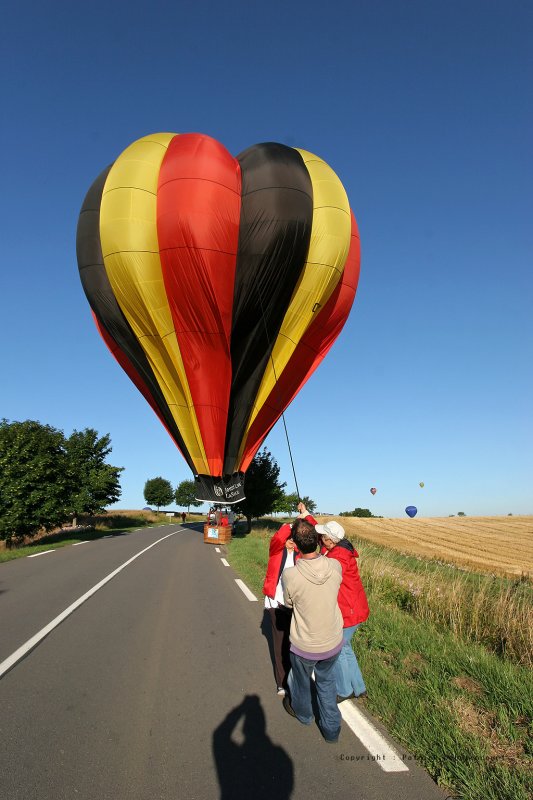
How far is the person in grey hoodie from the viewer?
333 centimetres

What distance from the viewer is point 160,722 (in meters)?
3.47

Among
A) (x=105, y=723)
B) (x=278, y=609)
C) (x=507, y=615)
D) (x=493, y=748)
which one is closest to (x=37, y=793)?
(x=105, y=723)

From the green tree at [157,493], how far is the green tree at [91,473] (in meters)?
46.3

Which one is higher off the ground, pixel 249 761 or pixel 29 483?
pixel 29 483

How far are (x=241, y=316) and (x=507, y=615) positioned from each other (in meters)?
9.98

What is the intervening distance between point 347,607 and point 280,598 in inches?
25.6

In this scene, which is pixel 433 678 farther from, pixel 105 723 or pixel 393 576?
pixel 393 576

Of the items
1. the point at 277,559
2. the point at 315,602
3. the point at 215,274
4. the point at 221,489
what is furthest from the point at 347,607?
the point at 221,489

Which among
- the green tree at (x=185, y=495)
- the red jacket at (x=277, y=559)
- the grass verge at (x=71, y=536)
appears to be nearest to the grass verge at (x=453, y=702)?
the red jacket at (x=277, y=559)

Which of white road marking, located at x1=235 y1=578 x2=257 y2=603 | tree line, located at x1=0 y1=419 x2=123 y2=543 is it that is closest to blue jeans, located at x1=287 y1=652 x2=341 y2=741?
white road marking, located at x1=235 y1=578 x2=257 y2=603

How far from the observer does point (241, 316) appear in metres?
13.4

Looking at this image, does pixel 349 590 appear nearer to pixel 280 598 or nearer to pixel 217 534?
pixel 280 598

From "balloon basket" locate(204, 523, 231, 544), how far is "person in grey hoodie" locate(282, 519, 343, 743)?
17.4m

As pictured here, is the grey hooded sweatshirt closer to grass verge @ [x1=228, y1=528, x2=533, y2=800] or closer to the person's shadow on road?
the person's shadow on road
